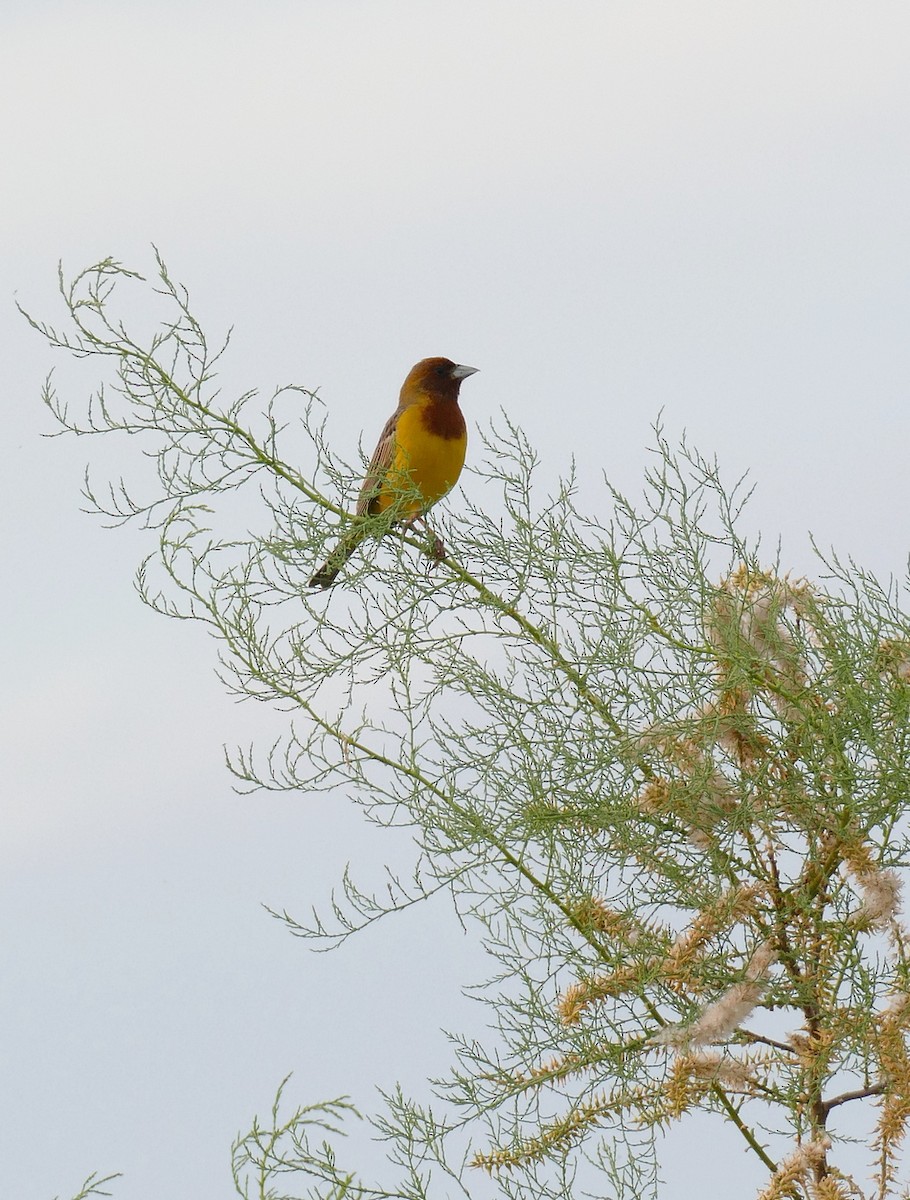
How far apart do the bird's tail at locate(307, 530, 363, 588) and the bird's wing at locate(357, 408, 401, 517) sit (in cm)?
14

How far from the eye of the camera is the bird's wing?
11.8 feet

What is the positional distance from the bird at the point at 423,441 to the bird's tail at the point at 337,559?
0.07m

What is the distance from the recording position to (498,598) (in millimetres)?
3305

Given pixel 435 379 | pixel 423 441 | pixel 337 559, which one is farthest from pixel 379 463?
pixel 337 559

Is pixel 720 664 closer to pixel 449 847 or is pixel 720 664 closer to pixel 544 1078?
pixel 449 847

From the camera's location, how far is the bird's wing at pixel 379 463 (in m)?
3.59

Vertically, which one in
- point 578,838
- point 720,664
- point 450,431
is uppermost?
point 450,431

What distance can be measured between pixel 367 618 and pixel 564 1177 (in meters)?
1.41

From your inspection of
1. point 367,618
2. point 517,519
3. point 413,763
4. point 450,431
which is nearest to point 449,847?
point 413,763

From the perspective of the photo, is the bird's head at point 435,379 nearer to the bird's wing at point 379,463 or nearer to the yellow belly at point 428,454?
the bird's wing at point 379,463

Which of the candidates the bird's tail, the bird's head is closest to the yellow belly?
the bird's head

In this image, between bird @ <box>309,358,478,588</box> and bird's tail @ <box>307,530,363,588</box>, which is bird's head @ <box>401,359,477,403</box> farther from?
bird's tail @ <box>307,530,363,588</box>

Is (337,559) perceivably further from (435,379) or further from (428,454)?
(435,379)

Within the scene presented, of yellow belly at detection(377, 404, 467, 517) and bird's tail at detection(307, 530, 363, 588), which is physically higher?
yellow belly at detection(377, 404, 467, 517)
